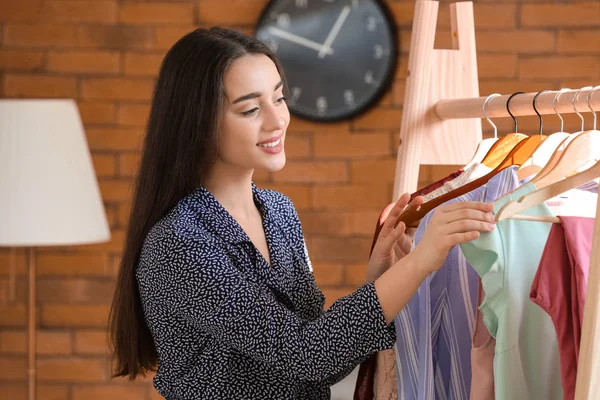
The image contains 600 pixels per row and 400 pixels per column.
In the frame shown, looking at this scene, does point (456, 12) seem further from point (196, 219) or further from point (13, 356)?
point (13, 356)

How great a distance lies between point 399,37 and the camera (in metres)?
2.79

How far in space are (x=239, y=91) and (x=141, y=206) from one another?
27cm

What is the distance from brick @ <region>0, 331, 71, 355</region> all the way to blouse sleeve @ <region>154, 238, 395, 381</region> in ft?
5.73

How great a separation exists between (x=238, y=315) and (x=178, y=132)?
1.11 feet

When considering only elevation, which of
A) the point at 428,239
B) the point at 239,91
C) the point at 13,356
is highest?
the point at 239,91

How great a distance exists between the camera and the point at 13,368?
2928mm

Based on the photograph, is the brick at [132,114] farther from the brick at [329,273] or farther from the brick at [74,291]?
the brick at [329,273]

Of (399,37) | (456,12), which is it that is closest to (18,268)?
(399,37)

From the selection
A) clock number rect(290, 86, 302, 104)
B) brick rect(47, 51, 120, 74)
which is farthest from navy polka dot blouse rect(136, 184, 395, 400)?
brick rect(47, 51, 120, 74)

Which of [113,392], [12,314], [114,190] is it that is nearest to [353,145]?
[114,190]

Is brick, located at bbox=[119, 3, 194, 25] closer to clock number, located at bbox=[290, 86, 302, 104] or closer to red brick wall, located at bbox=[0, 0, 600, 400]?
red brick wall, located at bbox=[0, 0, 600, 400]

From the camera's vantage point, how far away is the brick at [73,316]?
290cm

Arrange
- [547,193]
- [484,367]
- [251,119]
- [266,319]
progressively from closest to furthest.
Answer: [547,193] < [484,367] < [266,319] < [251,119]

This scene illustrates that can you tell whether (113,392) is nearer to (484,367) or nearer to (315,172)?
(315,172)
